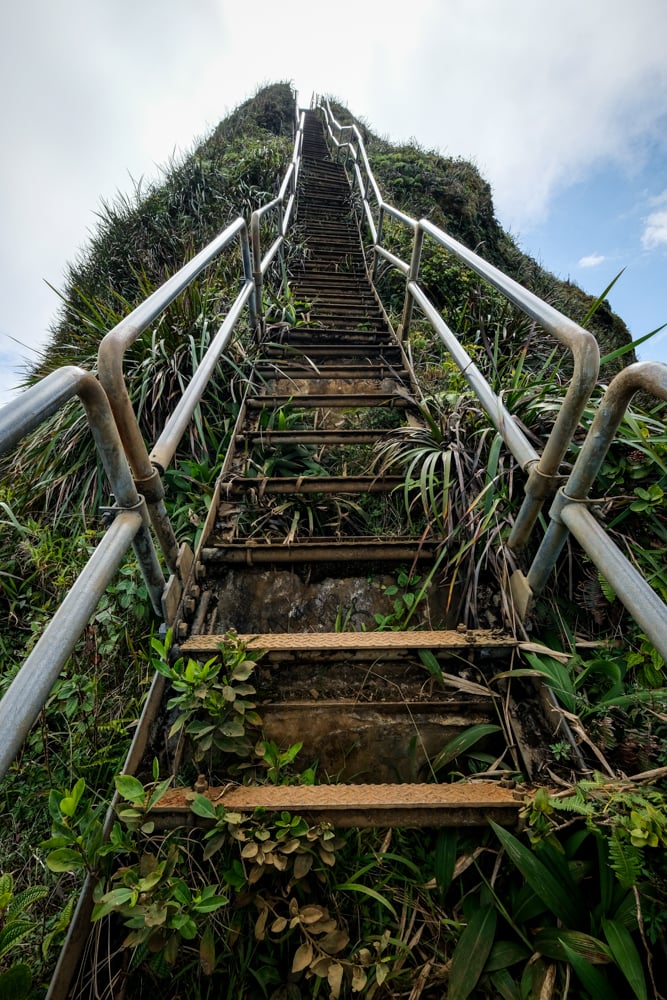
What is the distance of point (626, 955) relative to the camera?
0.78 m

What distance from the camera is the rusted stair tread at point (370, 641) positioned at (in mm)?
1291

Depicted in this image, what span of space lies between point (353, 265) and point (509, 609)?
4.91m

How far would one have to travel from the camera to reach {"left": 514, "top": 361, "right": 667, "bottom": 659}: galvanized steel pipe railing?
2.75 ft

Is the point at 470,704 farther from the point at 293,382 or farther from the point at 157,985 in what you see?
the point at 293,382

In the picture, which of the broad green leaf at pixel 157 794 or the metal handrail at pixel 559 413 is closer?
the broad green leaf at pixel 157 794

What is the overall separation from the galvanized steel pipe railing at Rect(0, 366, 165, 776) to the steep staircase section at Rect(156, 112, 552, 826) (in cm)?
42

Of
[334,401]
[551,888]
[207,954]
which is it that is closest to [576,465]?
[551,888]

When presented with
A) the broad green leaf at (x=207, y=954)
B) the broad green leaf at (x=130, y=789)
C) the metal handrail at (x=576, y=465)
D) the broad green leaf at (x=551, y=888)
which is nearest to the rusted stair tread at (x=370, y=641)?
the metal handrail at (x=576, y=465)

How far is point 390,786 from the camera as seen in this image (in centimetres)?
107

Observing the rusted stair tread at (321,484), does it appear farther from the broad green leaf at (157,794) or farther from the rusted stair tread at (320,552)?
the broad green leaf at (157,794)

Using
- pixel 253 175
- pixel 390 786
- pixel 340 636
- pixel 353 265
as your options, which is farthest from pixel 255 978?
pixel 253 175

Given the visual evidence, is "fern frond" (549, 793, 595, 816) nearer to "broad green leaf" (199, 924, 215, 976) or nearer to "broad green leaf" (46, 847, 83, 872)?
"broad green leaf" (199, 924, 215, 976)

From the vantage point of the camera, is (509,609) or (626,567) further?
(509,609)

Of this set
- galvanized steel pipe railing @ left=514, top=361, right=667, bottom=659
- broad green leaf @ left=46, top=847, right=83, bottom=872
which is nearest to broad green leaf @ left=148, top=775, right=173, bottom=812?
broad green leaf @ left=46, top=847, right=83, bottom=872
